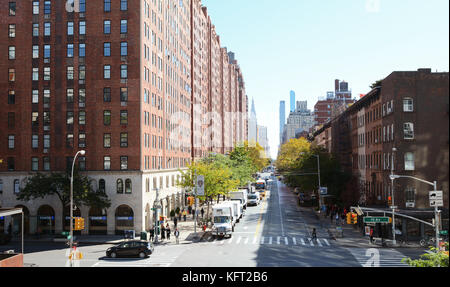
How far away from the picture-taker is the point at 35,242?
50.0m

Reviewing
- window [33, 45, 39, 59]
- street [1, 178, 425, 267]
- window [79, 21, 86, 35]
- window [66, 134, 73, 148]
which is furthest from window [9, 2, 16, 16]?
street [1, 178, 425, 267]

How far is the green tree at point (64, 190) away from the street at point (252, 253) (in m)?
6.23

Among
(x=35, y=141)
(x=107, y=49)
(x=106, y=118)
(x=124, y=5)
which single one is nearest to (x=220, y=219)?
(x=106, y=118)

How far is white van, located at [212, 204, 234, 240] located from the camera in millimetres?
48938

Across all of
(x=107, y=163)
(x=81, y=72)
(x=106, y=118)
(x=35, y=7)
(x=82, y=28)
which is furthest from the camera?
(x=35, y=7)

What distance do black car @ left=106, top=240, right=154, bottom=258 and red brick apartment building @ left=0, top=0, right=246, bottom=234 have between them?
53.1 ft

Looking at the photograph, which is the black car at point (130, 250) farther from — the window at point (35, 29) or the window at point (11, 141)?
the window at point (35, 29)

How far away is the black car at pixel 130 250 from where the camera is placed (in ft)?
124

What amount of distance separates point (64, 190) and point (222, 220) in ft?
65.2

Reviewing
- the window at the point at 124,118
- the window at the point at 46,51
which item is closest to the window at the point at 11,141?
the window at the point at 46,51

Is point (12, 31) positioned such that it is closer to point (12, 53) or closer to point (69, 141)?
point (12, 53)

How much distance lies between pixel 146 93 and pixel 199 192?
15753 mm

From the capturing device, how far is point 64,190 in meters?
51.8
